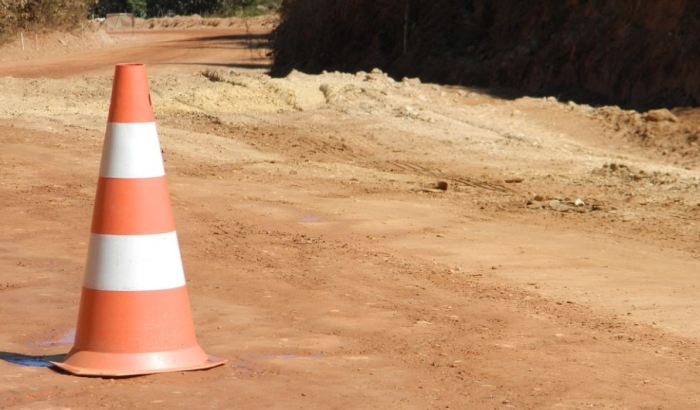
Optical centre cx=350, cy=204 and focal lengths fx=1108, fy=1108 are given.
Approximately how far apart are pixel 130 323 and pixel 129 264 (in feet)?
0.82

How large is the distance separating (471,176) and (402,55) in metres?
13.0

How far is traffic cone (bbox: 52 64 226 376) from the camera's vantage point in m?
4.66

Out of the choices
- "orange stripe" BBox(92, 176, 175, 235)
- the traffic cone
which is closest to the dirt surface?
the traffic cone

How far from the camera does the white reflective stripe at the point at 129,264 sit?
4.72m

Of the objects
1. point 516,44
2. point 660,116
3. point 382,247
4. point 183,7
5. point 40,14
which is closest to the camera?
point 382,247

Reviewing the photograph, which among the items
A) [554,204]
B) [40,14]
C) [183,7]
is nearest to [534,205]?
[554,204]

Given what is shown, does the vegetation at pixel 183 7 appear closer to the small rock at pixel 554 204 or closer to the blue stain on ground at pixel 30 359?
A: the small rock at pixel 554 204

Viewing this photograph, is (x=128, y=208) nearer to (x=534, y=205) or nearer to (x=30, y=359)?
(x=30, y=359)

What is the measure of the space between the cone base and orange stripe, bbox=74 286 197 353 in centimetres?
2

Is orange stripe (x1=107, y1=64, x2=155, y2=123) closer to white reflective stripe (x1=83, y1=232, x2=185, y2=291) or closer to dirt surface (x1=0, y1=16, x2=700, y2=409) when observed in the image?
white reflective stripe (x1=83, y1=232, x2=185, y2=291)

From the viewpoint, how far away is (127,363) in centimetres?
463

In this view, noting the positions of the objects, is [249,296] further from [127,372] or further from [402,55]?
[402,55]

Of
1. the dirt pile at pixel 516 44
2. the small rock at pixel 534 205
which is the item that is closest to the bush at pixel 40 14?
the dirt pile at pixel 516 44

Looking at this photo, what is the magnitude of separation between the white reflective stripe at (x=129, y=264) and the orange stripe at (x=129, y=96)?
527 millimetres
